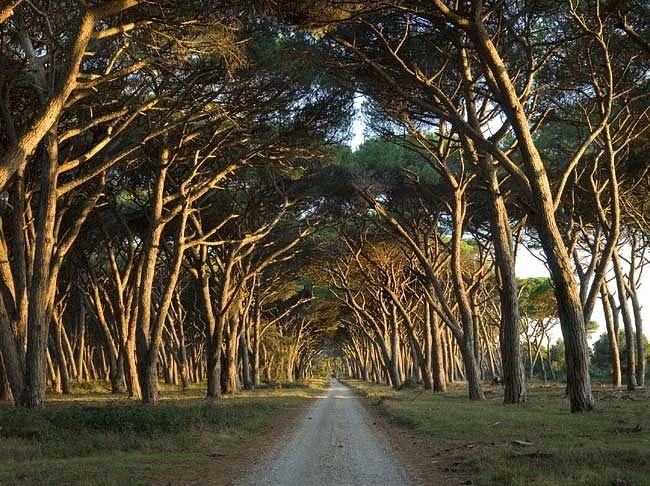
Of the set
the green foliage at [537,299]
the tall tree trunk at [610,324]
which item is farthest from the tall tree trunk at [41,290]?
the green foliage at [537,299]

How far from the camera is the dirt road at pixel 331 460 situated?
325 inches

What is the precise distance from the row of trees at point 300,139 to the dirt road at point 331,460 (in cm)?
491

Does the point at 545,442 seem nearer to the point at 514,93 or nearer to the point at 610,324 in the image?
the point at 514,93

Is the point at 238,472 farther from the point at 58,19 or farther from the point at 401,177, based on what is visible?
the point at 401,177

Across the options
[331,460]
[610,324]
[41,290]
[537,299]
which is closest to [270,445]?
[331,460]

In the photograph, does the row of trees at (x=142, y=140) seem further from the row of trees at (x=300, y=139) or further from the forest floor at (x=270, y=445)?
the forest floor at (x=270, y=445)

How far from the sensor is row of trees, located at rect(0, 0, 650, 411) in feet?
46.0

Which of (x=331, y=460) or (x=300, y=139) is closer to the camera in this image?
(x=331, y=460)

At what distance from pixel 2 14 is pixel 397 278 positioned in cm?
2798

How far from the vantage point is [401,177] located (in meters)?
25.6

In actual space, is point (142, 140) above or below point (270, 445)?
above

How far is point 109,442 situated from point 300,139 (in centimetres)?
1256

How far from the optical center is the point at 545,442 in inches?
386

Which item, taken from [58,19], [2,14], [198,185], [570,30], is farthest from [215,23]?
[570,30]
